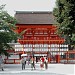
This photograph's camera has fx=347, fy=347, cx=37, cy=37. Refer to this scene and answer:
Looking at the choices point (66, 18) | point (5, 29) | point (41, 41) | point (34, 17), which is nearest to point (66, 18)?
point (66, 18)

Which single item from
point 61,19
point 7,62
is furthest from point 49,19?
point 61,19

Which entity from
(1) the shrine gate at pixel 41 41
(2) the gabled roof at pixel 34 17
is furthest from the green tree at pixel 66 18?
(2) the gabled roof at pixel 34 17

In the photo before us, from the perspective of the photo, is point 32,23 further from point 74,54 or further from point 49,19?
point 74,54

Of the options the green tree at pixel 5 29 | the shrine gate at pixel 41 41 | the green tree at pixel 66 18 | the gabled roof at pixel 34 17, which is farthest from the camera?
the gabled roof at pixel 34 17

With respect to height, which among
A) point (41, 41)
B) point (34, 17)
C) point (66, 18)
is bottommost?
point (66, 18)

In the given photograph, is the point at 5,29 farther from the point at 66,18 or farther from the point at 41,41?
the point at 66,18

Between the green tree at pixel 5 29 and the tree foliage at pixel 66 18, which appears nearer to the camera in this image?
the tree foliage at pixel 66 18

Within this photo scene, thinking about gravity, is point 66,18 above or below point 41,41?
below

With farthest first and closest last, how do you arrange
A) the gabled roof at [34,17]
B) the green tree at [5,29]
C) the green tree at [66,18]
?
the gabled roof at [34,17], the green tree at [5,29], the green tree at [66,18]

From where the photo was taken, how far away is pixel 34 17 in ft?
192

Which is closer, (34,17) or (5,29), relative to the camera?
(5,29)

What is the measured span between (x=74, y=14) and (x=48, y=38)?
3562 cm

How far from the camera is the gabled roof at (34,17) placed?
56.2 metres

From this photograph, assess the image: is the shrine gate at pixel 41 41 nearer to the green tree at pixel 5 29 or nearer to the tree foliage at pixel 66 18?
the green tree at pixel 5 29
